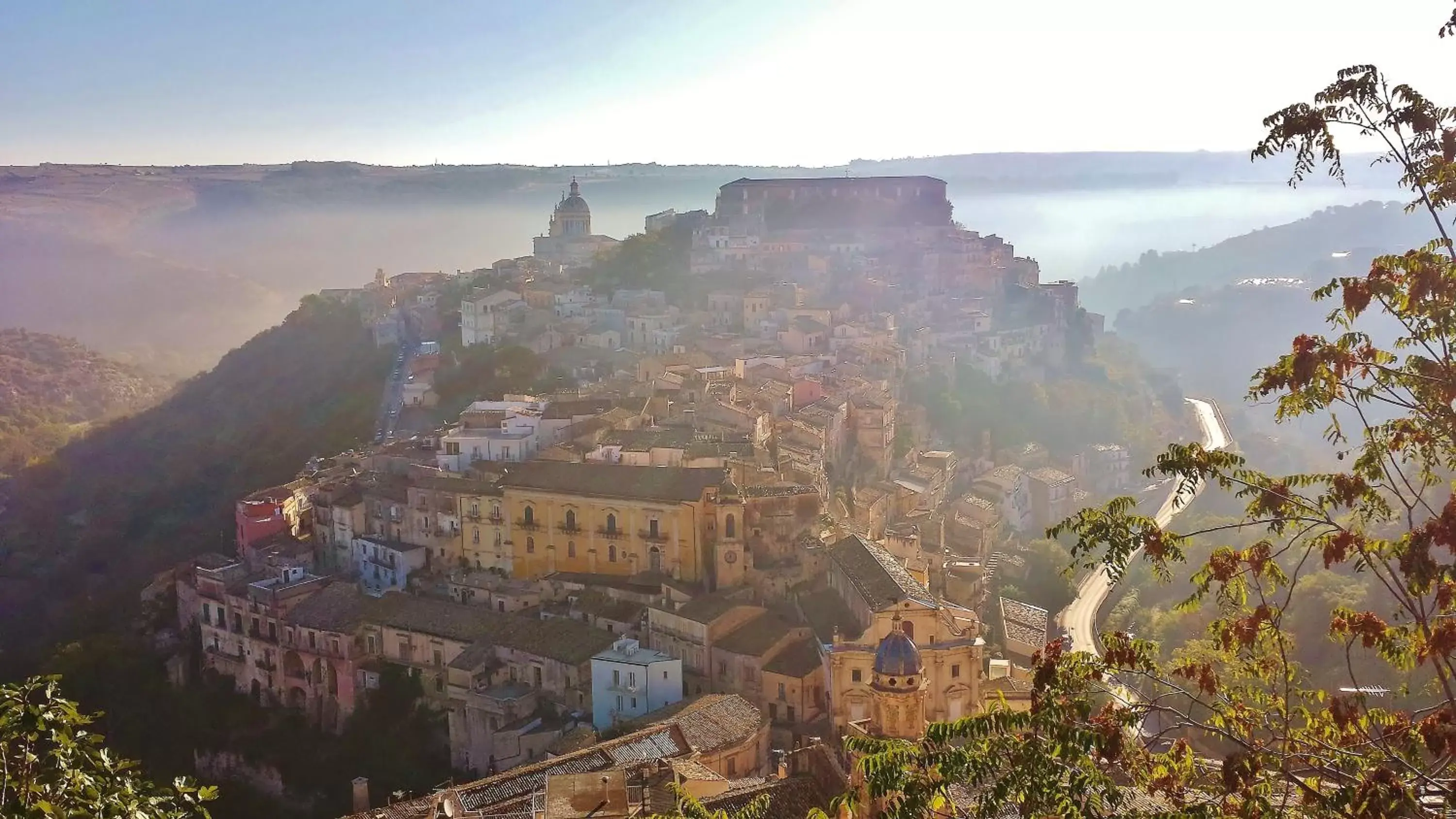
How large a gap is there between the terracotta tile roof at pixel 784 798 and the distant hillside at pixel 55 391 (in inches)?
2339

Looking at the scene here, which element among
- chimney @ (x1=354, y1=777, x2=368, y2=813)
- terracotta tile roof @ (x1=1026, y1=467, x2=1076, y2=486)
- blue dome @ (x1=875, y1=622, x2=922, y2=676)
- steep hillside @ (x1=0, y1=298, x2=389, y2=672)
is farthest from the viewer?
terracotta tile roof @ (x1=1026, y1=467, x2=1076, y2=486)

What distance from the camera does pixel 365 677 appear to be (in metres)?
27.8

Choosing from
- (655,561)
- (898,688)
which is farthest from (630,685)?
(898,688)

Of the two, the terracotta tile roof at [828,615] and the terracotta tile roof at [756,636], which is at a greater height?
the terracotta tile roof at [828,615]

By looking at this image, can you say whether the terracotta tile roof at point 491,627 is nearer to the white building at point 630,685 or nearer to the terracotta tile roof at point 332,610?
the terracotta tile roof at point 332,610

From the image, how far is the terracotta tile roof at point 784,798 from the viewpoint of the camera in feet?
53.2

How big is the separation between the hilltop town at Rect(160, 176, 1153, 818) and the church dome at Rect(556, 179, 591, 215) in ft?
76.9

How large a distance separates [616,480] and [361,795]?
9640mm

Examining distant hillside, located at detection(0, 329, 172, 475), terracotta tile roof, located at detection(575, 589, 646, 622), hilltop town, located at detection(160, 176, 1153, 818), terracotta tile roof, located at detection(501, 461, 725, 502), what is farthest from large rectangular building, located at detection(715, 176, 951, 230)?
terracotta tile roof, located at detection(575, 589, 646, 622)

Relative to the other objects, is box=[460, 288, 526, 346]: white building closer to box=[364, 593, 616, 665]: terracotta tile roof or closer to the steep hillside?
the steep hillside

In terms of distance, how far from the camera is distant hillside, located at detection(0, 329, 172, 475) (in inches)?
2758

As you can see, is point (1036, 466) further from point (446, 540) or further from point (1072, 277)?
point (1072, 277)

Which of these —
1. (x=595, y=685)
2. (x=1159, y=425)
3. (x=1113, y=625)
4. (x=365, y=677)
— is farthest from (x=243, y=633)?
(x=1159, y=425)

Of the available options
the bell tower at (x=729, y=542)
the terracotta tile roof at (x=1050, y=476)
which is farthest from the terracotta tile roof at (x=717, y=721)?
the terracotta tile roof at (x=1050, y=476)
